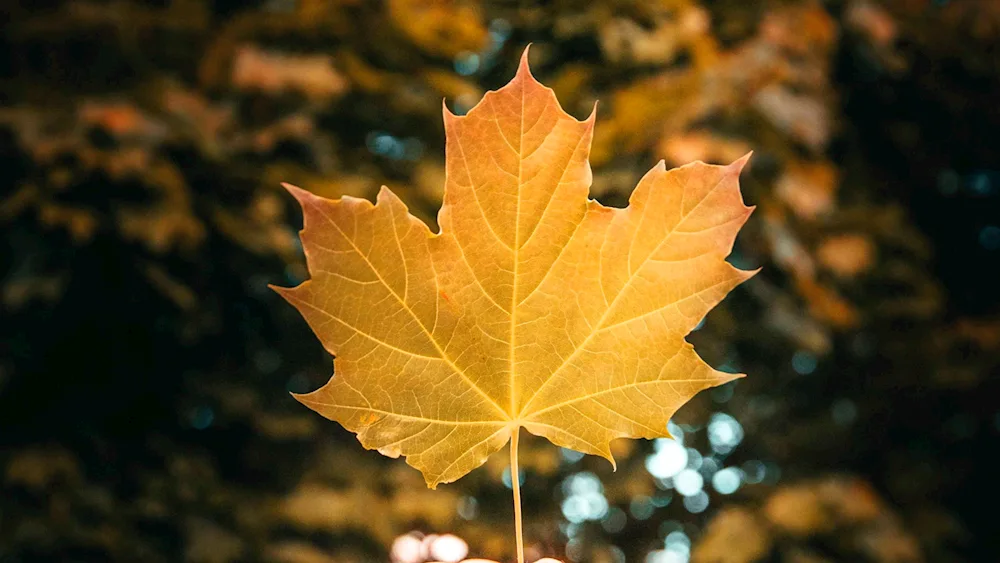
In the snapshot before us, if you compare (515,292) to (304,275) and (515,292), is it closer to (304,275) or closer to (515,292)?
(515,292)

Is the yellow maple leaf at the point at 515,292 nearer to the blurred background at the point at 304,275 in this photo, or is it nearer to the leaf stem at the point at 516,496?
the leaf stem at the point at 516,496

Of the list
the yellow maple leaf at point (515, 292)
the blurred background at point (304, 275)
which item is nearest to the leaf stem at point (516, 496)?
the yellow maple leaf at point (515, 292)

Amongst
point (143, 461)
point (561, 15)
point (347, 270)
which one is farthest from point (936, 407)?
point (347, 270)

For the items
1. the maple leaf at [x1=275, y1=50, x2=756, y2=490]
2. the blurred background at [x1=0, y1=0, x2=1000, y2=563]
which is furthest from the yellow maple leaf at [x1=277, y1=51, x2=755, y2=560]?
the blurred background at [x1=0, y1=0, x2=1000, y2=563]

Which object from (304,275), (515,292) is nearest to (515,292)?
(515,292)

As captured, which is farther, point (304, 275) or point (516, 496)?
point (304, 275)

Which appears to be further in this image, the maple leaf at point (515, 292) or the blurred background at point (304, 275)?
the blurred background at point (304, 275)

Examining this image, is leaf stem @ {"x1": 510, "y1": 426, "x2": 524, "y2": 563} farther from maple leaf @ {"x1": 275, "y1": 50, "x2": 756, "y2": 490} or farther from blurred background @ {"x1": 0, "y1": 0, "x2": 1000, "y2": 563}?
blurred background @ {"x1": 0, "y1": 0, "x2": 1000, "y2": 563}
